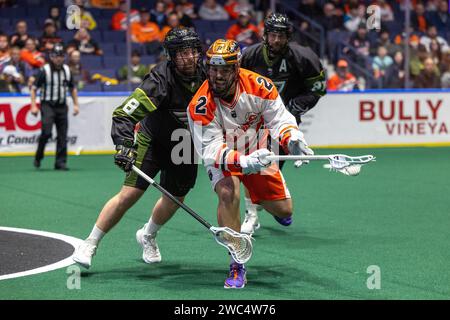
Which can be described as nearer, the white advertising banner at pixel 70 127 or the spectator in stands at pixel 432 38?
the white advertising banner at pixel 70 127

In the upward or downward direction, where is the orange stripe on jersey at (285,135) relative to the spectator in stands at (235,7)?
upward

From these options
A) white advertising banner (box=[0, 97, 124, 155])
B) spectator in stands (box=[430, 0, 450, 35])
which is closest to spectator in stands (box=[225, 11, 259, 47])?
white advertising banner (box=[0, 97, 124, 155])

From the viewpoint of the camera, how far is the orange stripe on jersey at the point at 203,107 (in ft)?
17.6

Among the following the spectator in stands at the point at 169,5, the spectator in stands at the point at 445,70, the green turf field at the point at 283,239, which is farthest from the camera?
the spectator in stands at the point at 169,5

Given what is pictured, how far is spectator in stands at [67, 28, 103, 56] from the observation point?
14.1 metres

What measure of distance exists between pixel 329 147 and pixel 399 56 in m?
2.02

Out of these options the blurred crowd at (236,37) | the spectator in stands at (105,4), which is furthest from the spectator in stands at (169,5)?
the spectator in stands at (105,4)

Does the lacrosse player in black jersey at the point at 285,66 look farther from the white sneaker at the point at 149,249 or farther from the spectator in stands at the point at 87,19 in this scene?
the spectator in stands at the point at 87,19

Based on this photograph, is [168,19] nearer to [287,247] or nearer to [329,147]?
[329,147]

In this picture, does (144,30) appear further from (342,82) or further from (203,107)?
(203,107)

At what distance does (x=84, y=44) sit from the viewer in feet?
46.8

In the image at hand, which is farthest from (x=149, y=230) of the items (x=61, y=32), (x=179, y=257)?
(x=61, y=32)

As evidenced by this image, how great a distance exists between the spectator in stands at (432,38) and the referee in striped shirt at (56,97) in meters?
6.57

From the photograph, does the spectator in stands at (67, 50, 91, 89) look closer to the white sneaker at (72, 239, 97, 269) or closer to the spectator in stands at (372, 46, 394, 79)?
the spectator in stands at (372, 46, 394, 79)
